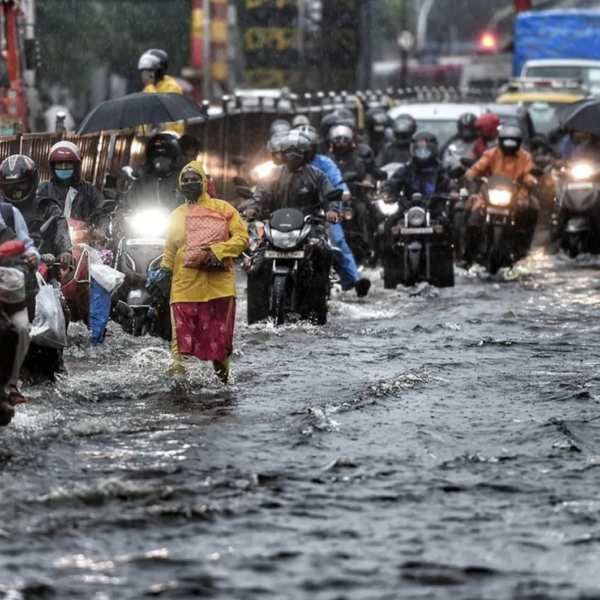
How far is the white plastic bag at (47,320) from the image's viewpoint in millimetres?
11625

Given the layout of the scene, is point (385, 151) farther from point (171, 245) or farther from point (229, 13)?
point (229, 13)

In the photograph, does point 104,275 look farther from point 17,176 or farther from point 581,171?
point 581,171

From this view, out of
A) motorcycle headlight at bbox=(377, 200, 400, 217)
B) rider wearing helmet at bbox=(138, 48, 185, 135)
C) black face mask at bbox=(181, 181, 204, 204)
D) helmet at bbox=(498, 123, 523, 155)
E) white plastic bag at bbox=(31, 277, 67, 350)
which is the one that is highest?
rider wearing helmet at bbox=(138, 48, 185, 135)

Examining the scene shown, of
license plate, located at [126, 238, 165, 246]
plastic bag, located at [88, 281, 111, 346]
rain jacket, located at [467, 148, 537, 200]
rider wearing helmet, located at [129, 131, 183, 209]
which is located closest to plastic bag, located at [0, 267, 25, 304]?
plastic bag, located at [88, 281, 111, 346]

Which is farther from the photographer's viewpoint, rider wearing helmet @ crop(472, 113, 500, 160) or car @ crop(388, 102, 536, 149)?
car @ crop(388, 102, 536, 149)

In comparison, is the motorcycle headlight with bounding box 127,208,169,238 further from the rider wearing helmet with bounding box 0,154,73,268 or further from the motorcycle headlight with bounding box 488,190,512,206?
the motorcycle headlight with bounding box 488,190,512,206

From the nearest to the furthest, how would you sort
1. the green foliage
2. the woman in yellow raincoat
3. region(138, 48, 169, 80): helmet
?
the woman in yellow raincoat < region(138, 48, 169, 80): helmet < the green foliage

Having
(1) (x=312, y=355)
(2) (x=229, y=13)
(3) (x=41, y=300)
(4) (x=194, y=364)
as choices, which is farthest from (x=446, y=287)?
(2) (x=229, y=13)

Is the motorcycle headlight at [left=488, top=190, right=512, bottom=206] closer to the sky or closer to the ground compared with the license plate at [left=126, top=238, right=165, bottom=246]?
closer to the sky

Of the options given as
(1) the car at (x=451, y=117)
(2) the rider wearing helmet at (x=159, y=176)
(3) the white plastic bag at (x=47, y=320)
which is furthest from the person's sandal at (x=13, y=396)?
(1) the car at (x=451, y=117)

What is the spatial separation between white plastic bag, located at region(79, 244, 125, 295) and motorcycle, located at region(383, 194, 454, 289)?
239 inches

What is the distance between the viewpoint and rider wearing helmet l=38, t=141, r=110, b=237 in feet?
47.1

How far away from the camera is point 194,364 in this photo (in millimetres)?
13008

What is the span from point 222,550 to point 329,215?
861 cm
